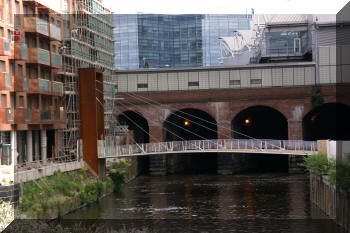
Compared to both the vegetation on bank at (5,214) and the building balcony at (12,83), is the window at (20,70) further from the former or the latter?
the vegetation on bank at (5,214)

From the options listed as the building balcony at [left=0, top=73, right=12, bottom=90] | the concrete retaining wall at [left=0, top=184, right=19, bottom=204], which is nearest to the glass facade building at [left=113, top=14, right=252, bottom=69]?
the building balcony at [left=0, top=73, right=12, bottom=90]

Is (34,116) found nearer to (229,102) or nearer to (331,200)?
(331,200)

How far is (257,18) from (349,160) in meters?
61.0

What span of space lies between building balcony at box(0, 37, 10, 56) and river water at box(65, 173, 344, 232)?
40.5ft

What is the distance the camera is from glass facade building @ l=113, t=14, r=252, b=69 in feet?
552

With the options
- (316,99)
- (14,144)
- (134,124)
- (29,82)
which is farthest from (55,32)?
(316,99)

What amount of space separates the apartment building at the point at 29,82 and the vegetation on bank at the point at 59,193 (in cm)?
256

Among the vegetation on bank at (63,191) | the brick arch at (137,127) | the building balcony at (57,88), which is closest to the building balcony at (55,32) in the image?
the building balcony at (57,88)

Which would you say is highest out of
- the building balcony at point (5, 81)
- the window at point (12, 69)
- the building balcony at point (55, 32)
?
the building balcony at point (55, 32)

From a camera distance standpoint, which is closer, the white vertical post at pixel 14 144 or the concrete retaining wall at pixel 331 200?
the concrete retaining wall at pixel 331 200

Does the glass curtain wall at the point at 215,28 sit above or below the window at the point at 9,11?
above

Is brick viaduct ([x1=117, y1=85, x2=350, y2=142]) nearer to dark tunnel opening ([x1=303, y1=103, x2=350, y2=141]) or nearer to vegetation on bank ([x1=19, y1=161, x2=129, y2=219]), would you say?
dark tunnel opening ([x1=303, y1=103, x2=350, y2=141])

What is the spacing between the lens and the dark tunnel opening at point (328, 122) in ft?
281

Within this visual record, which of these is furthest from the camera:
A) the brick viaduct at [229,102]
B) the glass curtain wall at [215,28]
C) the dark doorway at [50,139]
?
the glass curtain wall at [215,28]
